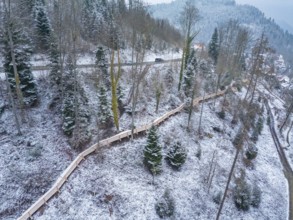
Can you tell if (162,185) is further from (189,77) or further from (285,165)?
(285,165)

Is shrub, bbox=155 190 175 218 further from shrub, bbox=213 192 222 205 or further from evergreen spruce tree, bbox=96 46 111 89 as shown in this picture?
evergreen spruce tree, bbox=96 46 111 89

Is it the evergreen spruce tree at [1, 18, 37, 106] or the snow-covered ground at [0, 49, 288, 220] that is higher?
the evergreen spruce tree at [1, 18, 37, 106]

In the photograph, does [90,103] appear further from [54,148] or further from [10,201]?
[10,201]

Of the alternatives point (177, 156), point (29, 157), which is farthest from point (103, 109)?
point (177, 156)

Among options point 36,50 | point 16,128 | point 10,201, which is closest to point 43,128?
point 16,128

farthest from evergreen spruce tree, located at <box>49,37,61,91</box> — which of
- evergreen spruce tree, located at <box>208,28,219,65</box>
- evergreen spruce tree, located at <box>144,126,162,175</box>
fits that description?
evergreen spruce tree, located at <box>208,28,219,65</box>

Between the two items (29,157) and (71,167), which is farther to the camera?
(29,157)
